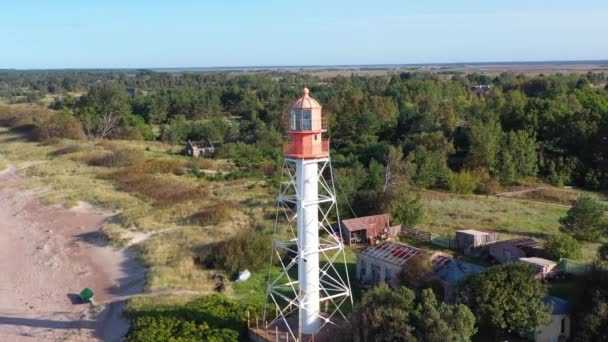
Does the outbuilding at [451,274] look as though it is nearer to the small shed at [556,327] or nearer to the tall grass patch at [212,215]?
the small shed at [556,327]

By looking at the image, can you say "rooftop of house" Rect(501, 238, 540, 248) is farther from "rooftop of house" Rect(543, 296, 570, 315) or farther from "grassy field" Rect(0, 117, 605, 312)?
"rooftop of house" Rect(543, 296, 570, 315)

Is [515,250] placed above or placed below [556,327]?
below

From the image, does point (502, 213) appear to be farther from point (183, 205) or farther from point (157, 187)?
point (157, 187)

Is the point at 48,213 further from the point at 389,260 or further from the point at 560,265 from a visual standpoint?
the point at 560,265

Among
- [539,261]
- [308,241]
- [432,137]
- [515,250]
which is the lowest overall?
[515,250]

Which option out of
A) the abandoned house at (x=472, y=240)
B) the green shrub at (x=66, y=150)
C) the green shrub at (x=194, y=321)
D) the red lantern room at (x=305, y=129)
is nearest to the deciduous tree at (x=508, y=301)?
the red lantern room at (x=305, y=129)

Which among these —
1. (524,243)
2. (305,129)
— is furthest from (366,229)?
(305,129)
